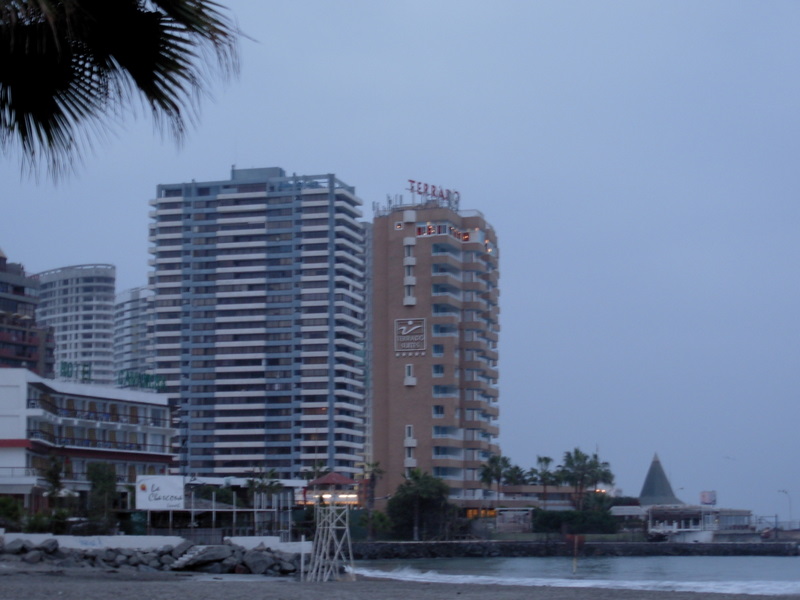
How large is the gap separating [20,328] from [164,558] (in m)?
66.3

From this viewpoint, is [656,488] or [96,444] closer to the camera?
[96,444]

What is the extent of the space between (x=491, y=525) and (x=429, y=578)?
145 feet

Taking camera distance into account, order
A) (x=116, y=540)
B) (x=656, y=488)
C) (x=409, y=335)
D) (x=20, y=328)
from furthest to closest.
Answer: (x=656, y=488) → (x=20, y=328) → (x=409, y=335) → (x=116, y=540)

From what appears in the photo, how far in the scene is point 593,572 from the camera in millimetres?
66938

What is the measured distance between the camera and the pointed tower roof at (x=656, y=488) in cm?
15350

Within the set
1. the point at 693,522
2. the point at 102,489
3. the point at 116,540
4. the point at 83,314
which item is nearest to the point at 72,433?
the point at 102,489

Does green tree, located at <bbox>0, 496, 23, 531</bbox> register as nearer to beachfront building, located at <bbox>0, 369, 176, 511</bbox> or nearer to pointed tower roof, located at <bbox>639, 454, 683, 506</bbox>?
beachfront building, located at <bbox>0, 369, 176, 511</bbox>

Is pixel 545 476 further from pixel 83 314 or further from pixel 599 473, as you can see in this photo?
pixel 83 314

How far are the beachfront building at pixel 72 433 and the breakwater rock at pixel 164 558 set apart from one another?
9804mm

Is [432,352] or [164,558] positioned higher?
[432,352]

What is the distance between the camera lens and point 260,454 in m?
120

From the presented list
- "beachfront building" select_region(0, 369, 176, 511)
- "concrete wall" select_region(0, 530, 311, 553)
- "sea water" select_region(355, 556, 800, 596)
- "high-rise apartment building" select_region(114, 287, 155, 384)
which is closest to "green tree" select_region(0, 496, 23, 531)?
"concrete wall" select_region(0, 530, 311, 553)

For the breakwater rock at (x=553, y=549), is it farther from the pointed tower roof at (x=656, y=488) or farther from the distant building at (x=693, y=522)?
the pointed tower roof at (x=656, y=488)

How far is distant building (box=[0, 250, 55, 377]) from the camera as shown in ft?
330
